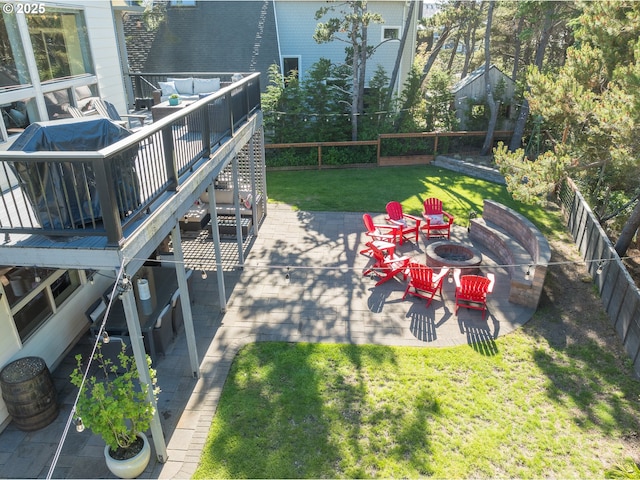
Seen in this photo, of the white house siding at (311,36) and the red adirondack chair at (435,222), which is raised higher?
the white house siding at (311,36)

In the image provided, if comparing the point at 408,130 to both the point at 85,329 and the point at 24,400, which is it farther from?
the point at 24,400

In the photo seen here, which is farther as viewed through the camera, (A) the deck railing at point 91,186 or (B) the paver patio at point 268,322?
(B) the paver patio at point 268,322

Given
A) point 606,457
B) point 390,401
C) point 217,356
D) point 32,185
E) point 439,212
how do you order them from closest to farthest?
point 32,185, point 606,457, point 390,401, point 217,356, point 439,212

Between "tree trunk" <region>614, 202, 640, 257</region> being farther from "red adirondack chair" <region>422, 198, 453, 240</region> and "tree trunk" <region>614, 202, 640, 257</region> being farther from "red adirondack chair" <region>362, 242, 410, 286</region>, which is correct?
"red adirondack chair" <region>362, 242, 410, 286</region>

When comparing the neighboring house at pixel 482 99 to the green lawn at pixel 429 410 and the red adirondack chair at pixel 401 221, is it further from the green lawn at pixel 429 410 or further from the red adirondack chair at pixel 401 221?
the green lawn at pixel 429 410

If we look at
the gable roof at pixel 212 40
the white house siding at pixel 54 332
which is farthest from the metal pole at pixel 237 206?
the gable roof at pixel 212 40

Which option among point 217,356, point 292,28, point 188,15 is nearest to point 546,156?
point 217,356
